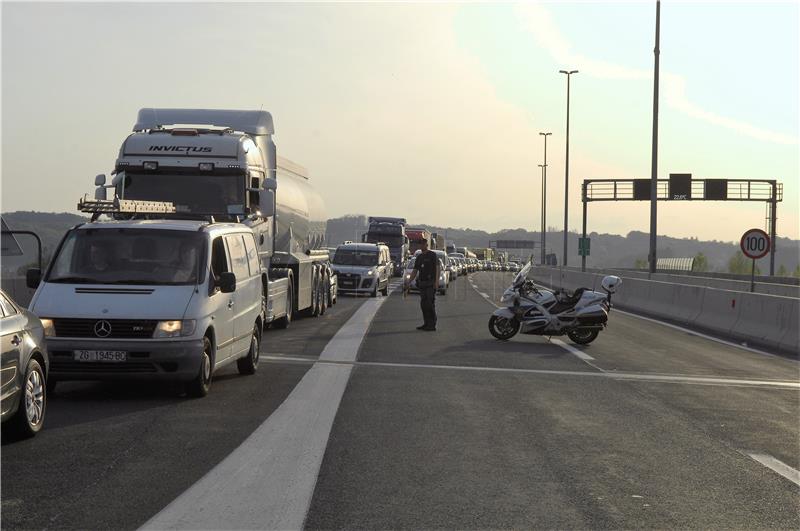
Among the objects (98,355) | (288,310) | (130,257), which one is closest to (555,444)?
(98,355)

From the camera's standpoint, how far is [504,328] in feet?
61.9

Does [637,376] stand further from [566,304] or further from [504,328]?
[504,328]

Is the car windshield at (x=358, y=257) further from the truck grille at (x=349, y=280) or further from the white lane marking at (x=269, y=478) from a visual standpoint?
the white lane marking at (x=269, y=478)

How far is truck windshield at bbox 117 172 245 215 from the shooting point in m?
16.3

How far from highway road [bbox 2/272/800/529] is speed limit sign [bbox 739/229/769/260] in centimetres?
1174

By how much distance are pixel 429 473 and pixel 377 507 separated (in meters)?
1.07

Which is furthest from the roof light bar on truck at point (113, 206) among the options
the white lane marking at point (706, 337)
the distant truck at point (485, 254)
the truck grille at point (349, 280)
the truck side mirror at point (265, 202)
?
the distant truck at point (485, 254)

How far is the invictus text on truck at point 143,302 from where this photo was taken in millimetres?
10062

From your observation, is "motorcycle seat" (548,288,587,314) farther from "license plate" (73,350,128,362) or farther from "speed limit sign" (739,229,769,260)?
"license plate" (73,350,128,362)

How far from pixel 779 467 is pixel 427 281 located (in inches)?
517

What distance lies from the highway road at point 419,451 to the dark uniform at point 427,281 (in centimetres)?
593

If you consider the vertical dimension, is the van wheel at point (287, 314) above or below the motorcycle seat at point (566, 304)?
below

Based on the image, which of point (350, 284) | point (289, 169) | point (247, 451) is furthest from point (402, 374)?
point (350, 284)

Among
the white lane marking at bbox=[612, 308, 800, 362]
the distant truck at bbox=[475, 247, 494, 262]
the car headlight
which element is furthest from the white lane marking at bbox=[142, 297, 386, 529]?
the distant truck at bbox=[475, 247, 494, 262]
